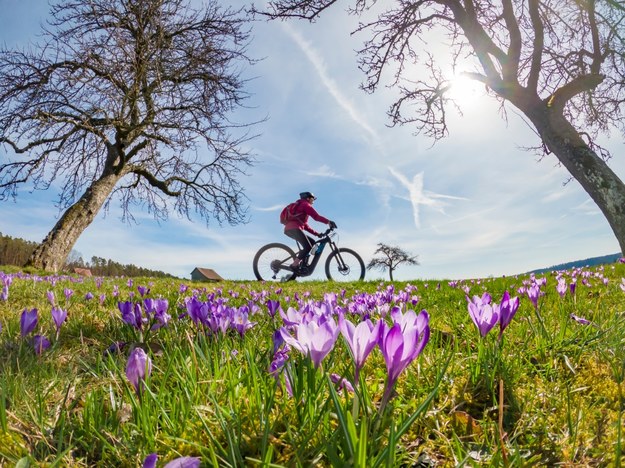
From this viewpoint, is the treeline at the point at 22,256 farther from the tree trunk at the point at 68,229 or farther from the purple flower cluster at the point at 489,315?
the purple flower cluster at the point at 489,315

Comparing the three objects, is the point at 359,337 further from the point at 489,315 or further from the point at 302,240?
the point at 302,240

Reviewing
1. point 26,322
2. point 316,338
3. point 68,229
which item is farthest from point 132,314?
point 68,229

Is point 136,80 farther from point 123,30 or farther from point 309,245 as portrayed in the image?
point 309,245

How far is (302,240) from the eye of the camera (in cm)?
1298

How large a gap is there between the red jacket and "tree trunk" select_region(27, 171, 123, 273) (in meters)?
6.68

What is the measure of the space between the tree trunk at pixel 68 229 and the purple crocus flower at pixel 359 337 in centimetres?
1403

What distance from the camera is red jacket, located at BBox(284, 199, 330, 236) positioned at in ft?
40.9

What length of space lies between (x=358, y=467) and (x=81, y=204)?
15161 millimetres

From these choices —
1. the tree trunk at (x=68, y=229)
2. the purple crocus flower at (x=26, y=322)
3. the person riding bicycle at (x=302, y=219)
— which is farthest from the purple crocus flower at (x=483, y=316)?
the tree trunk at (x=68, y=229)

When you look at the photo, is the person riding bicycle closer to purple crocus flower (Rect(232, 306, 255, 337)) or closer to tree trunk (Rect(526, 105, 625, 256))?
tree trunk (Rect(526, 105, 625, 256))

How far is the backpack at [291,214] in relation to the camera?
12.6m

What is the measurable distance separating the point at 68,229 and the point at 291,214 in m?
7.23

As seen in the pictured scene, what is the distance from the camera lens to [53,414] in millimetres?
1335

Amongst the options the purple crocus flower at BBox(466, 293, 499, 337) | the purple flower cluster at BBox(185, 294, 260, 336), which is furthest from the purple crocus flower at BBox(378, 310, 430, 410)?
the purple flower cluster at BBox(185, 294, 260, 336)
